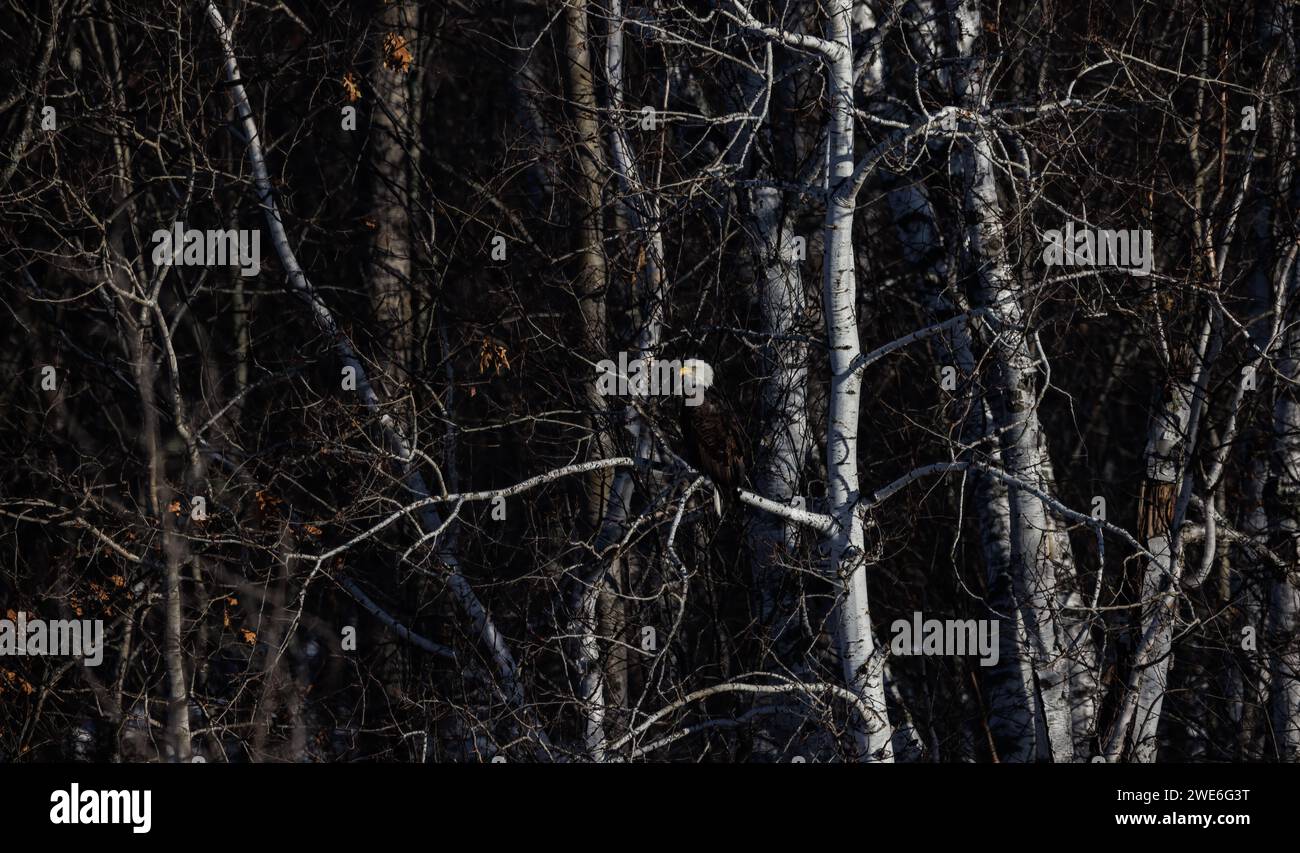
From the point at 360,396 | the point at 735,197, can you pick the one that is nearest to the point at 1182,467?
the point at 735,197

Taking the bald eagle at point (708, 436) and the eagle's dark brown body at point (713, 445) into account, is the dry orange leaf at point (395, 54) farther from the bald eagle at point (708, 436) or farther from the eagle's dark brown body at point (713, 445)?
the eagle's dark brown body at point (713, 445)

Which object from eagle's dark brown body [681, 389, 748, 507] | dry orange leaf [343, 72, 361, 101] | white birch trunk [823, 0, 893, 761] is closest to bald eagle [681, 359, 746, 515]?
eagle's dark brown body [681, 389, 748, 507]

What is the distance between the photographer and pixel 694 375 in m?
8.30

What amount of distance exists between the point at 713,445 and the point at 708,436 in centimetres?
6

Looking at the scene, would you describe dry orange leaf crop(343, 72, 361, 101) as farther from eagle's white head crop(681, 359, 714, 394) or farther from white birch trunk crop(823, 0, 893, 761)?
white birch trunk crop(823, 0, 893, 761)

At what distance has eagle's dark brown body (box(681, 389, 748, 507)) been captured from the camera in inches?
317

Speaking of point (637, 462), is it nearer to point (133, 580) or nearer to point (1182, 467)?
point (1182, 467)

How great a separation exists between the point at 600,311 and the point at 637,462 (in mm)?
1970

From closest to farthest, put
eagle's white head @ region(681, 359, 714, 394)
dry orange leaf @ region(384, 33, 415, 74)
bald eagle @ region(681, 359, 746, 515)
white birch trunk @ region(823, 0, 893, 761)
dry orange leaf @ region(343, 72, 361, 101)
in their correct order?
white birch trunk @ region(823, 0, 893, 761) < bald eagle @ region(681, 359, 746, 515) < eagle's white head @ region(681, 359, 714, 394) < dry orange leaf @ region(343, 72, 361, 101) < dry orange leaf @ region(384, 33, 415, 74)

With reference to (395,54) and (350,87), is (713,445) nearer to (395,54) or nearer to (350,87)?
(350,87)

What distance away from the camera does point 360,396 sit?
32.2 feet

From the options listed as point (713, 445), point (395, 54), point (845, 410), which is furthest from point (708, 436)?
point (395, 54)

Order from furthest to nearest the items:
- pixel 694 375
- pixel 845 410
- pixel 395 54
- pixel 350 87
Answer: pixel 395 54 → pixel 350 87 → pixel 694 375 → pixel 845 410

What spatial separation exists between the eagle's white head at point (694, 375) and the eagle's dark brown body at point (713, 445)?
0.28 ft
